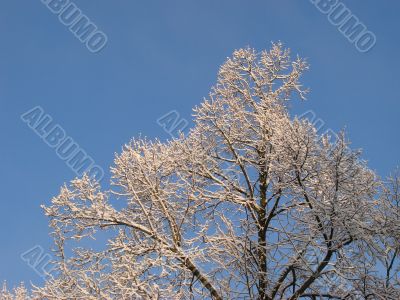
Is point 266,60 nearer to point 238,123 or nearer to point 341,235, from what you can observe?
point 238,123

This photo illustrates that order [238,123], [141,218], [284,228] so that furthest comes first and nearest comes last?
[238,123]
[141,218]
[284,228]

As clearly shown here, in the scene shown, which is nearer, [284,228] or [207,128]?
[284,228]

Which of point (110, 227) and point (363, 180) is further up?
point (363, 180)

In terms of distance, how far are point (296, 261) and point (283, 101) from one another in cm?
457

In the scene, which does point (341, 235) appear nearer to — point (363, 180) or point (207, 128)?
point (363, 180)

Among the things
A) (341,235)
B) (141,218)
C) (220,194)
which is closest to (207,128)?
(220,194)

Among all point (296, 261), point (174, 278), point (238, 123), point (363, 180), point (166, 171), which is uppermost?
point (238, 123)

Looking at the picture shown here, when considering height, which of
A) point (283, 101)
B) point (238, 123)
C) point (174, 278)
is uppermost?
point (283, 101)

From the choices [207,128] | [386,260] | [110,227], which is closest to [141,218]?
[110,227]

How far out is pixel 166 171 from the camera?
10.9 meters

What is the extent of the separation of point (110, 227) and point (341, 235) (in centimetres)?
415

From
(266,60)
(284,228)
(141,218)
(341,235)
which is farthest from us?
(266,60)

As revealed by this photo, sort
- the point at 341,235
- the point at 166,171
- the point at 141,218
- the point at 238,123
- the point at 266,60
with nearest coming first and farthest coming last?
the point at 341,235 → the point at 141,218 → the point at 166,171 → the point at 238,123 → the point at 266,60

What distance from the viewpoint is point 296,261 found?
28.4 feet
